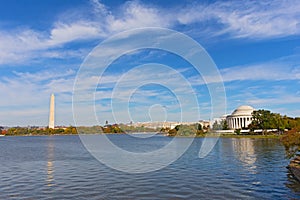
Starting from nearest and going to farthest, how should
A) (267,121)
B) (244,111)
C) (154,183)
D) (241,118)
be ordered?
(154,183), (267,121), (241,118), (244,111)

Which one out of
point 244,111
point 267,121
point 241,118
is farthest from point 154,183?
point 244,111

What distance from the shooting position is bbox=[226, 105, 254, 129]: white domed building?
15450cm

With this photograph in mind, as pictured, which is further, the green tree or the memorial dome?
the memorial dome

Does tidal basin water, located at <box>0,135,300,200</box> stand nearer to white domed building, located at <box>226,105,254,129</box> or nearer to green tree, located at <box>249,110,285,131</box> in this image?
green tree, located at <box>249,110,285,131</box>

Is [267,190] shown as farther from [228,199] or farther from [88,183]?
[88,183]

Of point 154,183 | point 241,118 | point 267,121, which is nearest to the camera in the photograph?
point 154,183

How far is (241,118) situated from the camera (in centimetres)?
15662

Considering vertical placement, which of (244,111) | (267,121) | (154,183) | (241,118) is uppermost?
(244,111)

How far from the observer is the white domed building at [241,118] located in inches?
6083

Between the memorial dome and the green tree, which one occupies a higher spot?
the memorial dome

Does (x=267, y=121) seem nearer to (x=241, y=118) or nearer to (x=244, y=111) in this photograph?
(x=241, y=118)

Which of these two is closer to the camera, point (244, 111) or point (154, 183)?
point (154, 183)

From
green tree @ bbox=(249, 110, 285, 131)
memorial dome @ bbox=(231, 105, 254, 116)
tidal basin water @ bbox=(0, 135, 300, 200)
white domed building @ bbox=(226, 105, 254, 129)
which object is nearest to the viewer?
tidal basin water @ bbox=(0, 135, 300, 200)

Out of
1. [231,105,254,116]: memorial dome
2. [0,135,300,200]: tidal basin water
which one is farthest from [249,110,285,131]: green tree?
[0,135,300,200]: tidal basin water
